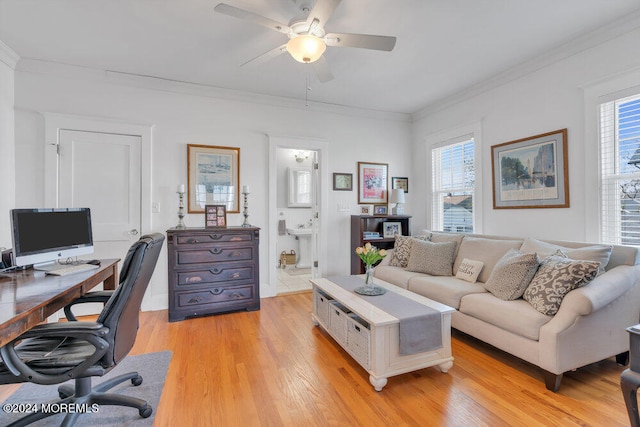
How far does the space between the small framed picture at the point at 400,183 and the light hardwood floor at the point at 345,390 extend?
261 cm

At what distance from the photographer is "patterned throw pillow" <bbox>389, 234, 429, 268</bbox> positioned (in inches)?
142

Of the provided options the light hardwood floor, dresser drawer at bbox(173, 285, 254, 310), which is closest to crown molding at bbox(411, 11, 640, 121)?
the light hardwood floor

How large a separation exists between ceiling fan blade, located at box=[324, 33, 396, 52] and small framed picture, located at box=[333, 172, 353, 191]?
2.31m

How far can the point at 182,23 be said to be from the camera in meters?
2.38

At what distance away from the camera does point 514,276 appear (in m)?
2.33

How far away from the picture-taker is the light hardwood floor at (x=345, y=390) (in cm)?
164

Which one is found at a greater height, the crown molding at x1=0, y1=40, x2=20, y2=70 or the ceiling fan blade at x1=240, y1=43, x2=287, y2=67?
the crown molding at x1=0, y1=40, x2=20, y2=70

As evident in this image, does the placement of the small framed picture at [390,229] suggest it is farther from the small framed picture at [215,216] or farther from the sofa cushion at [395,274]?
the small framed picture at [215,216]

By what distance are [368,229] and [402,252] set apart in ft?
2.91

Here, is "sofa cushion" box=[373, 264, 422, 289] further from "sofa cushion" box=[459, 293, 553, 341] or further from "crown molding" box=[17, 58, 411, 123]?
"crown molding" box=[17, 58, 411, 123]

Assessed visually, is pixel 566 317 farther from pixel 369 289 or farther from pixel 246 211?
pixel 246 211

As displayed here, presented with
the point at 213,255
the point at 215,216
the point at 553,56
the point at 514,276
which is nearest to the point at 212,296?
the point at 213,255

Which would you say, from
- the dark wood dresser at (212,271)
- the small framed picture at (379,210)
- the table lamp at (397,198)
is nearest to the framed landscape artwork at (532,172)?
the table lamp at (397,198)

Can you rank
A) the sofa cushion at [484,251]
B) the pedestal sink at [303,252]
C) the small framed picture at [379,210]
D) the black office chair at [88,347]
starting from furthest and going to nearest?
1. the pedestal sink at [303,252]
2. the small framed picture at [379,210]
3. the sofa cushion at [484,251]
4. the black office chair at [88,347]
